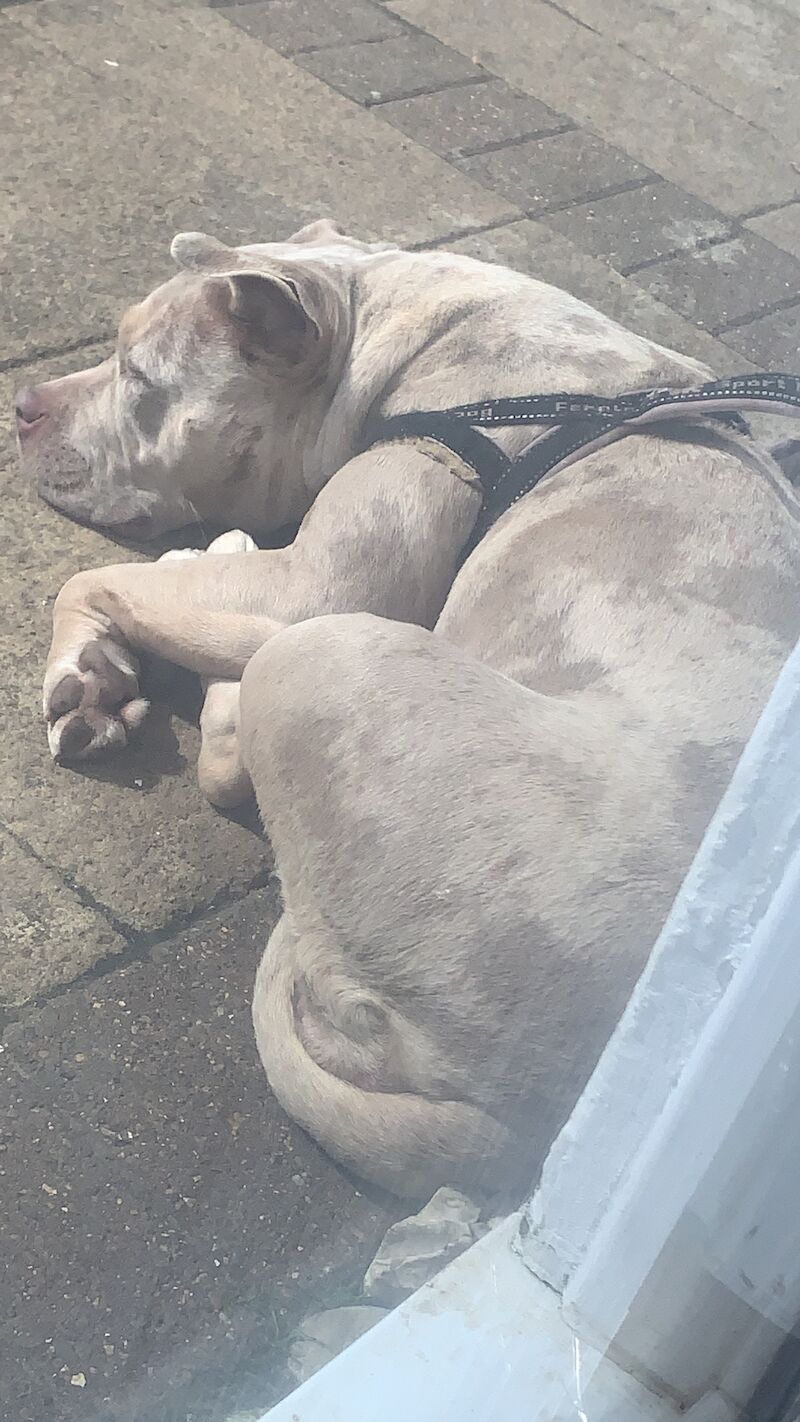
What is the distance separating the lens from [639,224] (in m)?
2.95

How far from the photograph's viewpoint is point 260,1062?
1618mm

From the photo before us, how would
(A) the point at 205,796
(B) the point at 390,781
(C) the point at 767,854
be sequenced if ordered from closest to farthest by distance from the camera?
1. (C) the point at 767,854
2. (B) the point at 390,781
3. (A) the point at 205,796

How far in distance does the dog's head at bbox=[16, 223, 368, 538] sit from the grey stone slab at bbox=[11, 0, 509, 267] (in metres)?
0.68

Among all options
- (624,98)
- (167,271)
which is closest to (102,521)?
(167,271)

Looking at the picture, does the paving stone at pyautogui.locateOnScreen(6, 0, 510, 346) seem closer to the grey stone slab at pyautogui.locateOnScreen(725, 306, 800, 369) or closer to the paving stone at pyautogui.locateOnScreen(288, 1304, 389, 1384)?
the grey stone slab at pyautogui.locateOnScreen(725, 306, 800, 369)

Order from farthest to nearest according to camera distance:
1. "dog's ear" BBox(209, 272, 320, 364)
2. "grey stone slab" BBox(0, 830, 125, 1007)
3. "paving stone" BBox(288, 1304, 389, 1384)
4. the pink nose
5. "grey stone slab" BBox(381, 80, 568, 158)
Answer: "grey stone slab" BBox(381, 80, 568, 158) → the pink nose → "dog's ear" BBox(209, 272, 320, 364) → "grey stone slab" BBox(0, 830, 125, 1007) → "paving stone" BBox(288, 1304, 389, 1384)

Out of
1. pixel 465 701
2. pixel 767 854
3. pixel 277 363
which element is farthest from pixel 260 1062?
pixel 277 363

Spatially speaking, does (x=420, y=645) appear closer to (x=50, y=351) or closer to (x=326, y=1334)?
(x=326, y=1334)

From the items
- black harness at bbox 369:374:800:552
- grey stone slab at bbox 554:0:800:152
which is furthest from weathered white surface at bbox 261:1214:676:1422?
grey stone slab at bbox 554:0:800:152

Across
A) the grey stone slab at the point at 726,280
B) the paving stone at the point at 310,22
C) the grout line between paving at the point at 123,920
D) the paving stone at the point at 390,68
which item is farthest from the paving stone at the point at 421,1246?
the paving stone at the point at 310,22

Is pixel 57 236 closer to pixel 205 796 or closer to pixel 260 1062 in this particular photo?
pixel 205 796

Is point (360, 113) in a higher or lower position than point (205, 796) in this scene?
higher

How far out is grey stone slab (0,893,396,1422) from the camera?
123cm

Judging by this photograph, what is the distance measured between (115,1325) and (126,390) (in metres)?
1.66
